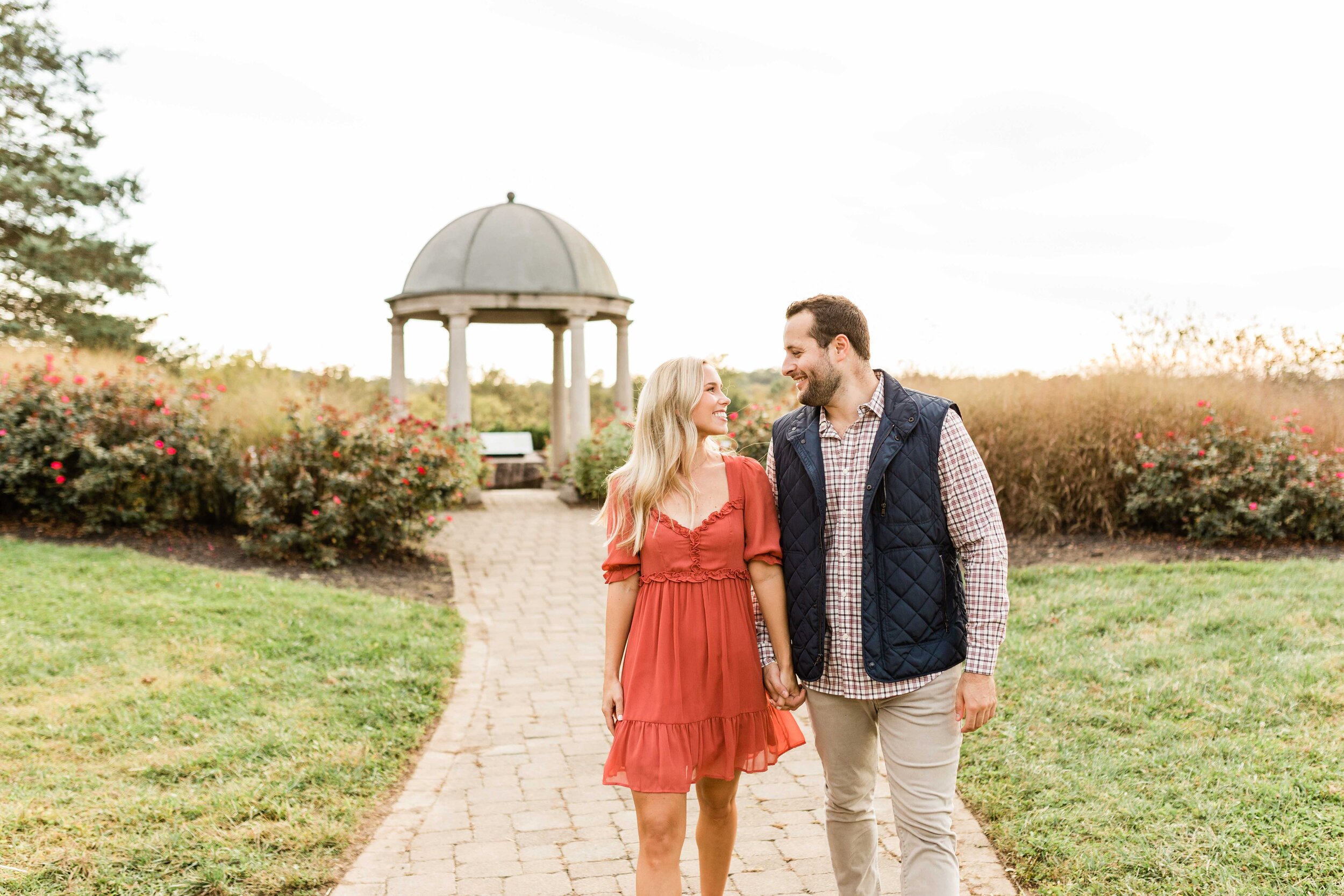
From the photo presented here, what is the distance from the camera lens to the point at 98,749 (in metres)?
4.89

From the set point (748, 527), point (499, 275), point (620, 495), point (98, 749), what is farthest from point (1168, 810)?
point (499, 275)

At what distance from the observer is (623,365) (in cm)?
1752

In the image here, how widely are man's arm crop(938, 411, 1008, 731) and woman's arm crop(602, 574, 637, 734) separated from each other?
93 cm

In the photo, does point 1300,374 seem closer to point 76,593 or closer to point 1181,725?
point 1181,725

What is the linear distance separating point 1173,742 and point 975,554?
261 centimetres

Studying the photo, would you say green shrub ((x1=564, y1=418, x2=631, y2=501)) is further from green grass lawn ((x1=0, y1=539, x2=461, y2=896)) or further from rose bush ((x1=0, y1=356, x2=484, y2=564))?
green grass lawn ((x1=0, y1=539, x2=461, y2=896))

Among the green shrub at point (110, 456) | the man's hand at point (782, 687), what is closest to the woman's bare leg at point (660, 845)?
the man's hand at point (782, 687)

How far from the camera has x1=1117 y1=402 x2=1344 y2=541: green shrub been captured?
8.94 meters

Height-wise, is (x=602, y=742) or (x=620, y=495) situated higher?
(x=620, y=495)

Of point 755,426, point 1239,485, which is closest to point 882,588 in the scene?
point 1239,485

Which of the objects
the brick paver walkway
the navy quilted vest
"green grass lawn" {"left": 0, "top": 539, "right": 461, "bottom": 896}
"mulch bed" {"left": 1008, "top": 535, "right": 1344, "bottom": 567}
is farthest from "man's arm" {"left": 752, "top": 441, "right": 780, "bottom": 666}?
"mulch bed" {"left": 1008, "top": 535, "right": 1344, "bottom": 567}

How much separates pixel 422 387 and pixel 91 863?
29.3 meters

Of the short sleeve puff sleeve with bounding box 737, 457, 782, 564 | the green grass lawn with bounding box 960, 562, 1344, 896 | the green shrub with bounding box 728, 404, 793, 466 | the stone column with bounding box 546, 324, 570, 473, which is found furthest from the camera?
the stone column with bounding box 546, 324, 570, 473

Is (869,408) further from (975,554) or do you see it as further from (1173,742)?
(1173,742)
